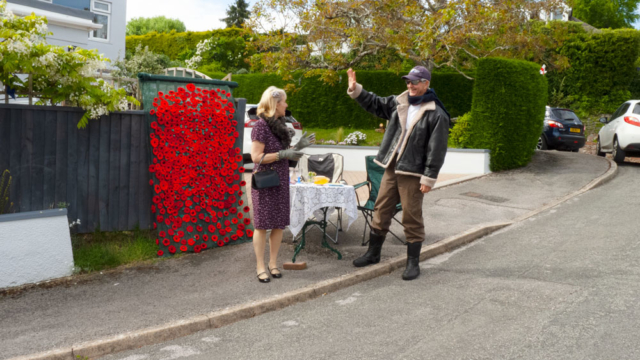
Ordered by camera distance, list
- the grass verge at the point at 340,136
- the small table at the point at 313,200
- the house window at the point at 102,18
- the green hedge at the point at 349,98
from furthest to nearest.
A: the house window at the point at 102,18 < the green hedge at the point at 349,98 < the grass verge at the point at 340,136 < the small table at the point at 313,200

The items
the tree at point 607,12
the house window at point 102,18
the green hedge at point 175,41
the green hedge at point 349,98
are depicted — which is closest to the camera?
the green hedge at point 349,98

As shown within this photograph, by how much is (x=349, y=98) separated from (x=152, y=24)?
63.6 metres

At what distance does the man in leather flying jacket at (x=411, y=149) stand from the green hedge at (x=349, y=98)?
51.3ft

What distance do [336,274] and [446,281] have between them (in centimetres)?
116

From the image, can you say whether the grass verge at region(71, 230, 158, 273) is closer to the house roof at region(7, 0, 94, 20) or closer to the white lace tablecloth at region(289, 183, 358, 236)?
the white lace tablecloth at region(289, 183, 358, 236)

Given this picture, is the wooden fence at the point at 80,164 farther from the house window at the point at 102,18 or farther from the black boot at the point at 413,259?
the house window at the point at 102,18

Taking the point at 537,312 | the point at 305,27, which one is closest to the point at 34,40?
the point at 537,312

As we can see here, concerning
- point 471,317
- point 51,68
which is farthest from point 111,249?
point 471,317

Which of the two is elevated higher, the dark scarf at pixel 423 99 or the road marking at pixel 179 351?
the dark scarf at pixel 423 99

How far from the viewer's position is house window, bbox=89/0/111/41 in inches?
1074

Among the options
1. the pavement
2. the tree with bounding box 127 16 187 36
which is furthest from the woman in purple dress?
the tree with bounding box 127 16 187 36

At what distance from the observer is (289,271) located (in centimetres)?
632

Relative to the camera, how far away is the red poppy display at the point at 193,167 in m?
7.00

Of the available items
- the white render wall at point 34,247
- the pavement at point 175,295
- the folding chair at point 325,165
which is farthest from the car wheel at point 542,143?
the white render wall at point 34,247
